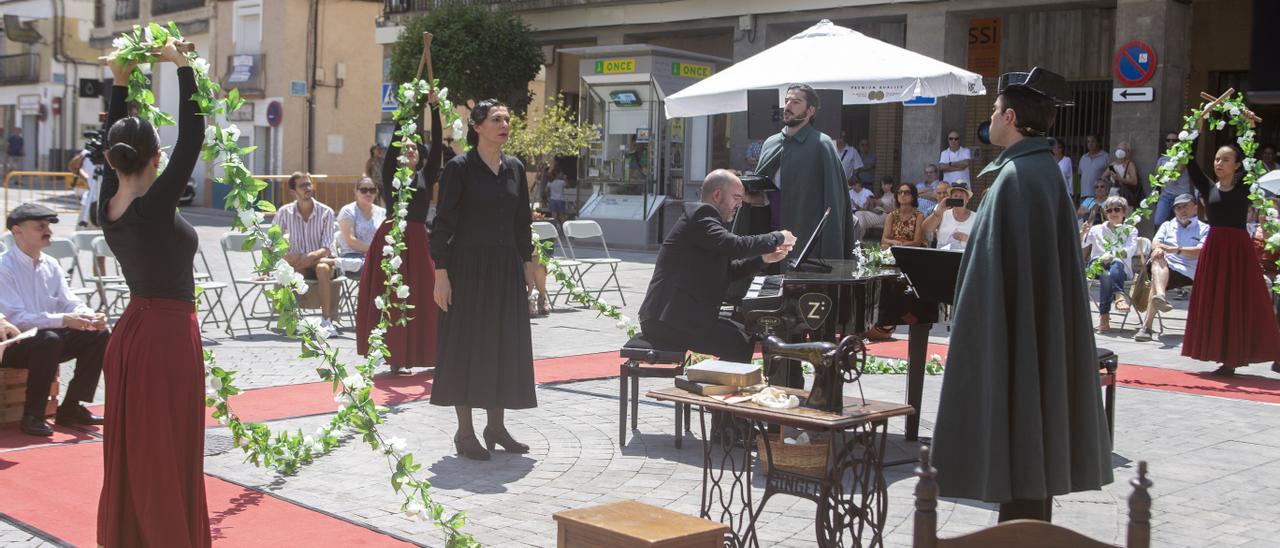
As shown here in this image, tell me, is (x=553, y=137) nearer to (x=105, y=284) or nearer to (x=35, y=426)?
(x=105, y=284)

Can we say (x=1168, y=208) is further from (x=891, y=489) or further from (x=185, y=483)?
(x=185, y=483)

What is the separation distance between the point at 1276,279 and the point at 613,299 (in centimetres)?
717

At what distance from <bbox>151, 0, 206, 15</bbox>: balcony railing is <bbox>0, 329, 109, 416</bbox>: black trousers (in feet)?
114

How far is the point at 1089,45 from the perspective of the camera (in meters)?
22.8

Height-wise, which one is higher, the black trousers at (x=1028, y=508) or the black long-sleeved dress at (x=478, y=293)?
the black long-sleeved dress at (x=478, y=293)

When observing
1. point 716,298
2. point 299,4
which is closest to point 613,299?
point 716,298

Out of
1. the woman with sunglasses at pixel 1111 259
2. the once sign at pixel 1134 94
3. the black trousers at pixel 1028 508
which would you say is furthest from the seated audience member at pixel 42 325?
the once sign at pixel 1134 94

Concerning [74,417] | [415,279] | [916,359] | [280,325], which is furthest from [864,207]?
[280,325]

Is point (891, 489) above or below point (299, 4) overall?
below

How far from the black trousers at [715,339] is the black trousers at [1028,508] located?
9.00 ft

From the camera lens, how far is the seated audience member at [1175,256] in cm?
1288

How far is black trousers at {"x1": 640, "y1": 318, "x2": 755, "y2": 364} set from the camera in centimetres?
746

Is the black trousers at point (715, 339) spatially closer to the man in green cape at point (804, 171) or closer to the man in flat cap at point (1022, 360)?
the man in green cape at point (804, 171)

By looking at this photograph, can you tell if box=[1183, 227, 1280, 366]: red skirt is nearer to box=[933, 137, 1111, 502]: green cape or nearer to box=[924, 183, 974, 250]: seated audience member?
box=[924, 183, 974, 250]: seated audience member
